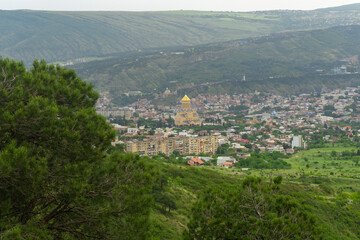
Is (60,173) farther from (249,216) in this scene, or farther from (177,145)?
(177,145)

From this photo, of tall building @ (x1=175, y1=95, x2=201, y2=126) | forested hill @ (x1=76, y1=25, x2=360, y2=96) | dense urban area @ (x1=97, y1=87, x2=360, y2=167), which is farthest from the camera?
forested hill @ (x1=76, y1=25, x2=360, y2=96)

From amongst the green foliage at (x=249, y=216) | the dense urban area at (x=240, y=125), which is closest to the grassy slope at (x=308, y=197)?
the green foliage at (x=249, y=216)

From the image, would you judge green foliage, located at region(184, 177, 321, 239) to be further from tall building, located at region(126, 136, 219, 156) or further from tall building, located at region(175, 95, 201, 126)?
tall building, located at region(175, 95, 201, 126)

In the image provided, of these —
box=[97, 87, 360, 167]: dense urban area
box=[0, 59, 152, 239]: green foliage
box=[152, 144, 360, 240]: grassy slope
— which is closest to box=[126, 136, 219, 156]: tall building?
A: box=[97, 87, 360, 167]: dense urban area

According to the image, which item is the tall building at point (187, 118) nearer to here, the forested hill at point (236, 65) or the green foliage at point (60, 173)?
the forested hill at point (236, 65)

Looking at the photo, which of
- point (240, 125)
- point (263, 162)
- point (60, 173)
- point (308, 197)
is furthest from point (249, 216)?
point (240, 125)

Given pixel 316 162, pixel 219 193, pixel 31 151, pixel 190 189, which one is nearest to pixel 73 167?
pixel 31 151
